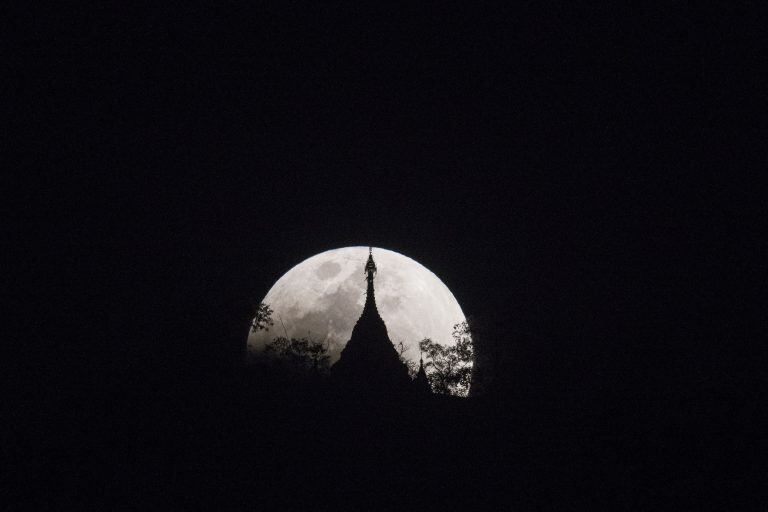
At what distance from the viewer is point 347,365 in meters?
33.9

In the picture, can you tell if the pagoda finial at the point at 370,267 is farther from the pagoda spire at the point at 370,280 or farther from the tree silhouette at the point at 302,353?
the tree silhouette at the point at 302,353

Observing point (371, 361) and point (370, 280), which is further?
point (370, 280)

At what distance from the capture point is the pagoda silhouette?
32719mm

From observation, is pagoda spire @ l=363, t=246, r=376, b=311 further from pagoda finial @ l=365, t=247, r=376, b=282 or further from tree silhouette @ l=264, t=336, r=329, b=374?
tree silhouette @ l=264, t=336, r=329, b=374

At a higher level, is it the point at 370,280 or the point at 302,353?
the point at 370,280

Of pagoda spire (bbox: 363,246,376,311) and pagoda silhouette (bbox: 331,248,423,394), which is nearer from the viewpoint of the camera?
pagoda silhouette (bbox: 331,248,423,394)

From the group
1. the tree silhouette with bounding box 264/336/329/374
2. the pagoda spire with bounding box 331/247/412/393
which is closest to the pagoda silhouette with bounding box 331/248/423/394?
the pagoda spire with bounding box 331/247/412/393

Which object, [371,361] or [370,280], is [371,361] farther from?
[370,280]

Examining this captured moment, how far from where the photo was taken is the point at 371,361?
111ft

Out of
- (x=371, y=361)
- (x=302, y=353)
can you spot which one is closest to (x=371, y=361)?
(x=371, y=361)

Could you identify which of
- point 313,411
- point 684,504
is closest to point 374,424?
point 313,411

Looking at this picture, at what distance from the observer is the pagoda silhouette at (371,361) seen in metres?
32.7

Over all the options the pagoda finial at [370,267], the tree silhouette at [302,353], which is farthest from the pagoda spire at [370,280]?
the tree silhouette at [302,353]

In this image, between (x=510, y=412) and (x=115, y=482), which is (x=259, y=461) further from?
(x=510, y=412)
